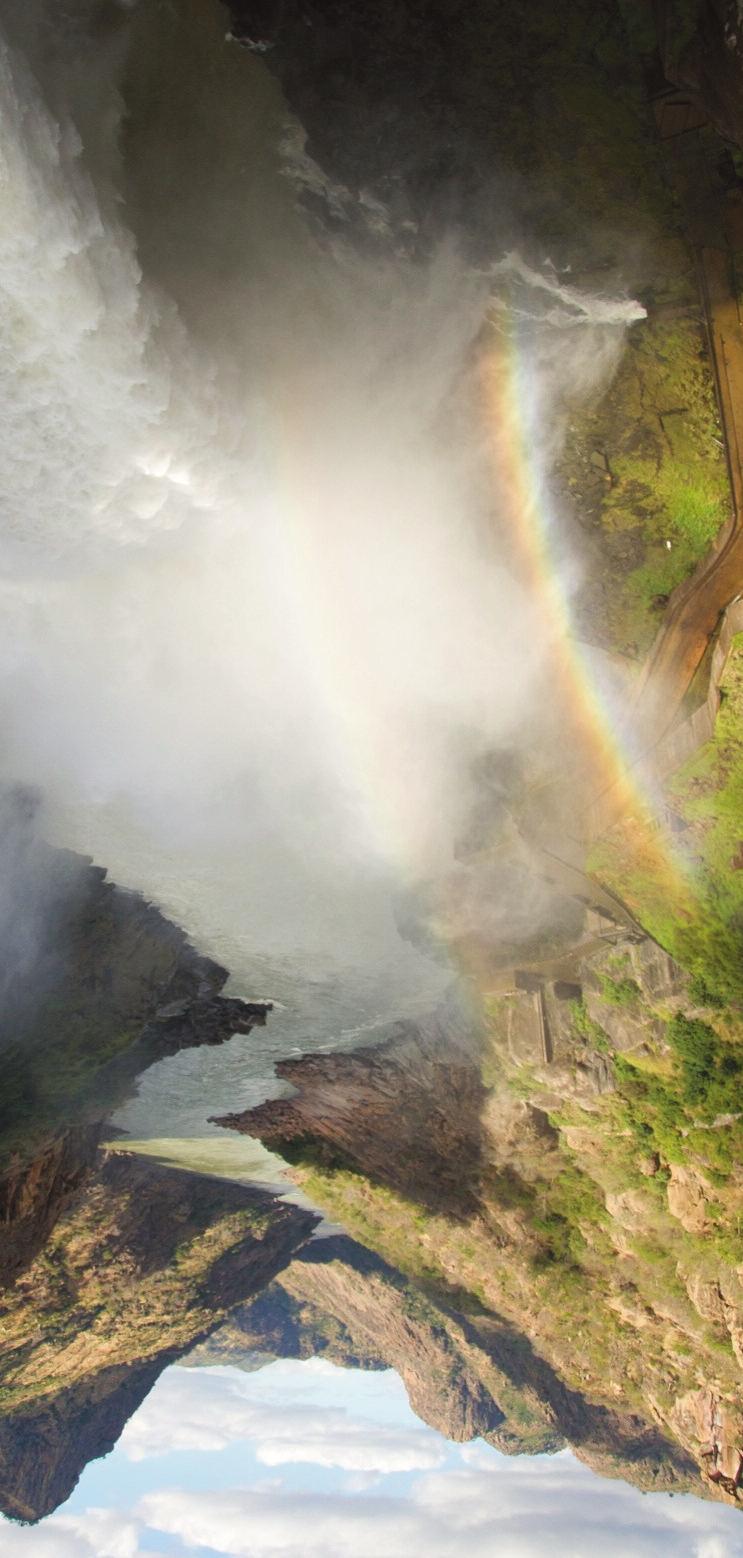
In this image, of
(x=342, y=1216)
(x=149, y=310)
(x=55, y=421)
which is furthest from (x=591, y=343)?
(x=342, y=1216)

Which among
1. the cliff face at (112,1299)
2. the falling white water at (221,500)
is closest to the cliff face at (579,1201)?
the falling white water at (221,500)

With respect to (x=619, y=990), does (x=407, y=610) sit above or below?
above

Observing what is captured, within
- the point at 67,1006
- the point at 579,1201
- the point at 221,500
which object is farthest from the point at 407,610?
the point at 579,1201

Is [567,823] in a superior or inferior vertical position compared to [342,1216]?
superior

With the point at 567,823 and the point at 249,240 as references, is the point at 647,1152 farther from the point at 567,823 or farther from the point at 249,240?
the point at 249,240

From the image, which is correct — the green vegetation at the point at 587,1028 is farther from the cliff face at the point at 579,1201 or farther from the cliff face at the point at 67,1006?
the cliff face at the point at 67,1006

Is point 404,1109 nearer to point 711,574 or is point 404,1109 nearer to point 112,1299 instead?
point 112,1299

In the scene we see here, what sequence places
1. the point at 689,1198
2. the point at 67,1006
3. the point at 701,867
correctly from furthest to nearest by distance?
1. the point at 67,1006
2. the point at 689,1198
3. the point at 701,867
